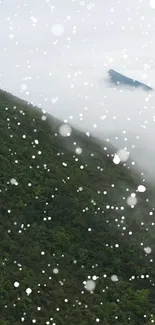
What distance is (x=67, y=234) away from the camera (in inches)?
1310

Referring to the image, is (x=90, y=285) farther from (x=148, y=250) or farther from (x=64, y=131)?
(x=64, y=131)

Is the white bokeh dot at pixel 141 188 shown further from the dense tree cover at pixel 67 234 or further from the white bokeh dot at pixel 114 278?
the white bokeh dot at pixel 114 278

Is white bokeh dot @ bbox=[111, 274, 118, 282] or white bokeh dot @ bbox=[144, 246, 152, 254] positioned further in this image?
white bokeh dot @ bbox=[144, 246, 152, 254]

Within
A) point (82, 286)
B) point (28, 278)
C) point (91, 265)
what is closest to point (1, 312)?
point (28, 278)

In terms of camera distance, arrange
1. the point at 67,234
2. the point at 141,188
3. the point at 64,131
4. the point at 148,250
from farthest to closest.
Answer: the point at 64,131
the point at 141,188
the point at 148,250
the point at 67,234

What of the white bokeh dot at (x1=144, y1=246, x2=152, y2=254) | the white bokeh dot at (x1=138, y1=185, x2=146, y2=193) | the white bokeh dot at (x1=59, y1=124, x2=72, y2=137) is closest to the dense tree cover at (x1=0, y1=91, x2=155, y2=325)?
the white bokeh dot at (x1=144, y1=246, x2=152, y2=254)

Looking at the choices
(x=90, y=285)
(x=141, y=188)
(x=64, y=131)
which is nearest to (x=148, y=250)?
(x=90, y=285)

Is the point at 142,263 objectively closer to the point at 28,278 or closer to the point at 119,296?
the point at 119,296

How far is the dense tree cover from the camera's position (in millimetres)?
25511

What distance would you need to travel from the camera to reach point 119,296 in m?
28.1

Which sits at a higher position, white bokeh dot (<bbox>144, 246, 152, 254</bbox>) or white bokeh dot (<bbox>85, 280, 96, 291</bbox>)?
white bokeh dot (<bbox>144, 246, 152, 254</bbox>)

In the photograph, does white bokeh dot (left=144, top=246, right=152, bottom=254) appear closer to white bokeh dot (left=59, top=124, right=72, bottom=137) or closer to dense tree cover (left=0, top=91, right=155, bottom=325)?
dense tree cover (left=0, top=91, right=155, bottom=325)

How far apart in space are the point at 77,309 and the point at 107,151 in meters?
29.3

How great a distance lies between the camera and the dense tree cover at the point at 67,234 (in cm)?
2551
